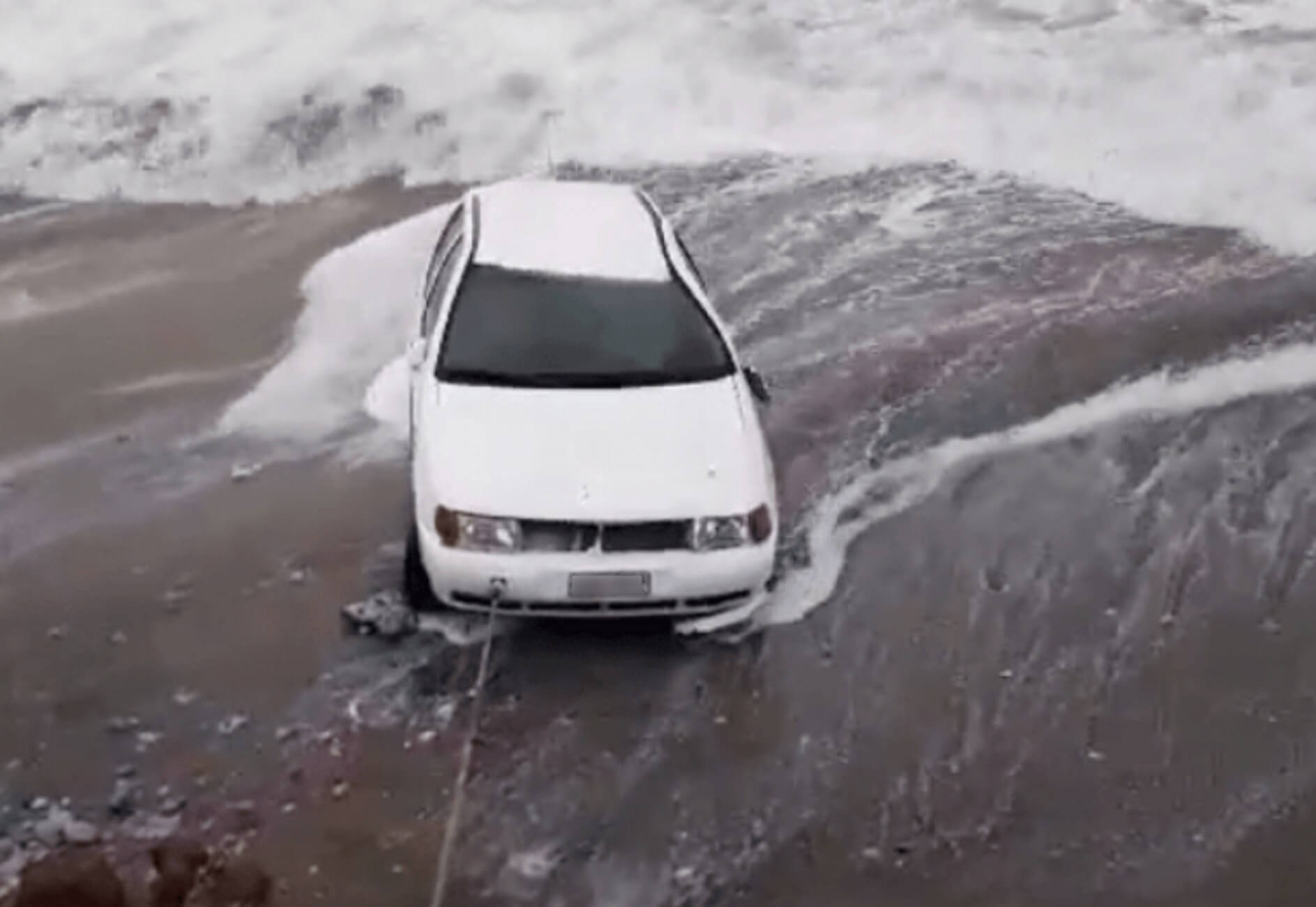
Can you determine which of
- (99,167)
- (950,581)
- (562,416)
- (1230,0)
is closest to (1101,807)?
(950,581)

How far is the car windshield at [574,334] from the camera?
26.2 feet

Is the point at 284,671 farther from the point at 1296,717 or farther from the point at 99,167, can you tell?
the point at 99,167

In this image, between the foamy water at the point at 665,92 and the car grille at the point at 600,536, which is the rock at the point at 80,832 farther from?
the foamy water at the point at 665,92

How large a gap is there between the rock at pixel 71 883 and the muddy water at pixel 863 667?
1.60 feet

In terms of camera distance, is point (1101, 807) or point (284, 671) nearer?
point (1101, 807)

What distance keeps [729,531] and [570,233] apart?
7.93 feet

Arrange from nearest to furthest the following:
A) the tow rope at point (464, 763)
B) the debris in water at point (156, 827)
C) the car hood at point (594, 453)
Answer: the tow rope at point (464, 763), the debris in water at point (156, 827), the car hood at point (594, 453)

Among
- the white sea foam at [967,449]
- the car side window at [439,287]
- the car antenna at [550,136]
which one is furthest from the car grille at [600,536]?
the car antenna at [550,136]

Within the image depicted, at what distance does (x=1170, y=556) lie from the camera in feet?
27.8

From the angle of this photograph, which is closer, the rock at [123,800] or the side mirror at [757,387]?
the rock at [123,800]

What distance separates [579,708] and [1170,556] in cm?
318

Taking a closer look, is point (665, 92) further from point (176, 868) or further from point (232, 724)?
point (176, 868)

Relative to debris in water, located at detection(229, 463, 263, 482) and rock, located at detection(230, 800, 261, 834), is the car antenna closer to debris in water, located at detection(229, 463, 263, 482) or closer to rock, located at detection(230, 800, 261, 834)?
debris in water, located at detection(229, 463, 263, 482)

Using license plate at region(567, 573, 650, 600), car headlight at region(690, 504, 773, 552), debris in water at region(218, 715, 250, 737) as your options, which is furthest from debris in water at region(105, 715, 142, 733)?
car headlight at region(690, 504, 773, 552)
